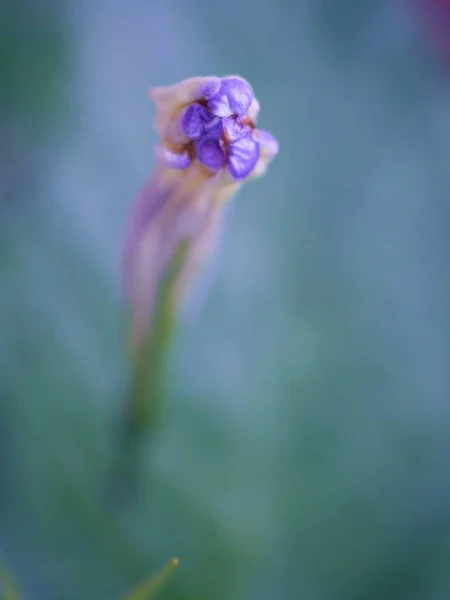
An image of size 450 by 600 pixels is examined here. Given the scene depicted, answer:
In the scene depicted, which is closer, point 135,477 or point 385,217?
point 135,477

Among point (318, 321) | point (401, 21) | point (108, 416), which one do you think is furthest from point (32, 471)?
point (401, 21)

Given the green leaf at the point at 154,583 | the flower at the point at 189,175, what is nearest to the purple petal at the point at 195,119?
the flower at the point at 189,175

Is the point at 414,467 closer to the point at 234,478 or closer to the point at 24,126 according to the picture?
the point at 234,478

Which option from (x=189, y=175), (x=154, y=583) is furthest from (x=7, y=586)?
(x=189, y=175)

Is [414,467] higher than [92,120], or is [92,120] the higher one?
[92,120]

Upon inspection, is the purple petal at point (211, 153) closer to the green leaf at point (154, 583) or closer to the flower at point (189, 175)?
the flower at point (189, 175)

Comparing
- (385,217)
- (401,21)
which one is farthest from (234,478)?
(401,21)

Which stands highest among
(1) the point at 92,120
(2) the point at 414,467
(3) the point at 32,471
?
(1) the point at 92,120
